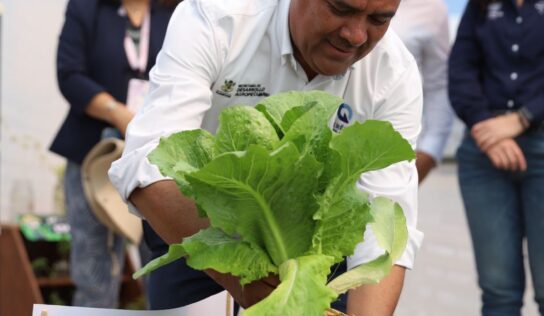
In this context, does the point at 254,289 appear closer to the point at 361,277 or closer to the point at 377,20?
the point at 361,277

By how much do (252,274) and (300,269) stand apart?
3.8 inches

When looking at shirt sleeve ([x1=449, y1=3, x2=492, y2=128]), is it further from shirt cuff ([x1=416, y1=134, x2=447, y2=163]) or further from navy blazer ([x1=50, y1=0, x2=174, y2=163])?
navy blazer ([x1=50, y1=0, x2=174, y2=163])

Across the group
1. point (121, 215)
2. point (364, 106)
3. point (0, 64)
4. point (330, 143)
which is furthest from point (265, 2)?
point (0, 64)

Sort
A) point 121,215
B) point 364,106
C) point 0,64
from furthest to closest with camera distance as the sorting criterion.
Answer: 1. point 0,64
2. point 121,215
3. point 364,106

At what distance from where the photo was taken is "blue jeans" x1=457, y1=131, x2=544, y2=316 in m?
3.61

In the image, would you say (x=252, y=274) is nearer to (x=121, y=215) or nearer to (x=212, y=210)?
(x=212, y=210)

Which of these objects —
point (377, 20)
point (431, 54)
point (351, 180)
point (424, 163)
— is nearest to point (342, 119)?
point (377, 20)

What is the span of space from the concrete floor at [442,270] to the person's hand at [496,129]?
247 centimetres

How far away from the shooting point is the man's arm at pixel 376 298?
217 cm

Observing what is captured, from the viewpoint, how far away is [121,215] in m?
3.91

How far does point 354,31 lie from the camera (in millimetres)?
2045

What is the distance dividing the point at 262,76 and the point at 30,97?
419 cm

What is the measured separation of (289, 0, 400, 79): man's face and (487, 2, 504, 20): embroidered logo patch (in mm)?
1689

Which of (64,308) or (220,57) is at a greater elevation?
(220,57)
